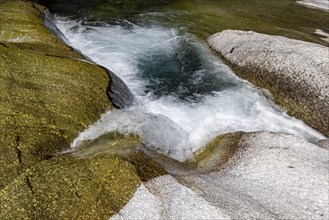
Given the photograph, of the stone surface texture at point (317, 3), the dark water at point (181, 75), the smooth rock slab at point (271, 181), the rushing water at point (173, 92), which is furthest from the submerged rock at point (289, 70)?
the stone surface texture at point (317, 3)

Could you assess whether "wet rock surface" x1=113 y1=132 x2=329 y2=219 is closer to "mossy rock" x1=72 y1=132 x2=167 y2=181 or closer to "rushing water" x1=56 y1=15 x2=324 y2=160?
"mossy rock" x1=72 y1=132 x2=167 y2=181

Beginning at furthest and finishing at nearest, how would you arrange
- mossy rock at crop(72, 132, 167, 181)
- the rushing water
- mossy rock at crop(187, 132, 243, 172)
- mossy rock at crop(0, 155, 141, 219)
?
the rushing water, mossy rock at crop(187, 132, 243, 172), mossy rock at crop(72, 132, 167, 181), mossy rock at crop(0, 155, 141, 219)

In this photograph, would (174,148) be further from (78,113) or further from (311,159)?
(311,159)

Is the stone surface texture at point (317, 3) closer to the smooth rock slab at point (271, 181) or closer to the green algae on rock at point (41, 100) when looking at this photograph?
the smooth rock slab at point (271, 181)

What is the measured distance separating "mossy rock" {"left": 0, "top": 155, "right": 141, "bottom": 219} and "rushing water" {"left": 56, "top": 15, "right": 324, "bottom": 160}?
288cm

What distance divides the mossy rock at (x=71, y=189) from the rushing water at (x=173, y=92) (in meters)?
2.88

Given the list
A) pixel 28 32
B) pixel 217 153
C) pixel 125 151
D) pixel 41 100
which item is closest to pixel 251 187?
pixel 217 153

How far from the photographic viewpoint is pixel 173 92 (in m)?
23.9

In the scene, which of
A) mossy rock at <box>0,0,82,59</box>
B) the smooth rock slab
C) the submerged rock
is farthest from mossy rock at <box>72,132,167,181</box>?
the submerged rock

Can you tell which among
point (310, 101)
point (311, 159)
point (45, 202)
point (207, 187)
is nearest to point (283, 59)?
point (310, 101)

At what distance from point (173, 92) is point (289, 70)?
7972mm

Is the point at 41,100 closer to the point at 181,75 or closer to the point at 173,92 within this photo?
the point at 173,92

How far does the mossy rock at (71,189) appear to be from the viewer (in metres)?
10.2

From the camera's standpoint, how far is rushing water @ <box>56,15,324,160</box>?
1723cm
